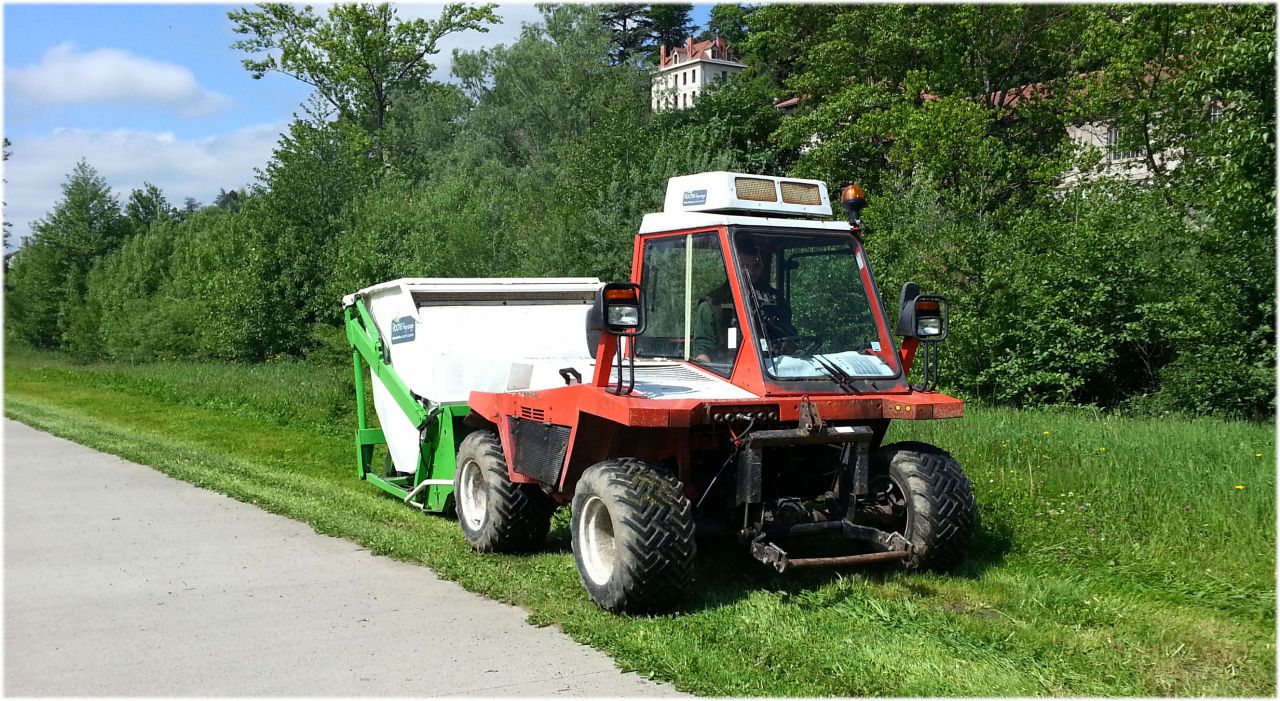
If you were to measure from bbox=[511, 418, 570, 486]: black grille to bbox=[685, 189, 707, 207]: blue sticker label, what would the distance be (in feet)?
5.27

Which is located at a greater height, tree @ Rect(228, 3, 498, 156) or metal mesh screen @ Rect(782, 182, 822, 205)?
tree @ Rect(228, 3, 498, 156)

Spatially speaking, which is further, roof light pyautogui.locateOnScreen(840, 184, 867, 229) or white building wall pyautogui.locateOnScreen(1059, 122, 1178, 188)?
white building wall pyautogui.locateOnScreen(1059, 122, 1178, 188)

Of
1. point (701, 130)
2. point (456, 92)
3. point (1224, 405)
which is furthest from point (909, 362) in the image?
point (456, 92)

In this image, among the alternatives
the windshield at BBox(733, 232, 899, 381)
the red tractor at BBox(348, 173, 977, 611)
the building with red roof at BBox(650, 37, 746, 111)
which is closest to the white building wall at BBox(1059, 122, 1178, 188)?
the windshield at BBox(733, 232, 899, 381)

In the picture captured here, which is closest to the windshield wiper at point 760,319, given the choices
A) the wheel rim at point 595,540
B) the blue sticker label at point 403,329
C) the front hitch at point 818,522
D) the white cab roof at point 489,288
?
the front hitch at point 818,522

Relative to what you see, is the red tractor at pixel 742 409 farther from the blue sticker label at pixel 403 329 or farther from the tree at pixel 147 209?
the tree at pixel 147 209

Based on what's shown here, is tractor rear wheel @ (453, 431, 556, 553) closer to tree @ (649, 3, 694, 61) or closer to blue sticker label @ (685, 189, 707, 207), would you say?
blue sticker label @ (685, 189, 707, 207)

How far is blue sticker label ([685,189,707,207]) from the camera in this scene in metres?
7.15

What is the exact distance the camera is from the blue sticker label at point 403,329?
9.97 metres

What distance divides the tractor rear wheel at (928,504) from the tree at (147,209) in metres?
46.1

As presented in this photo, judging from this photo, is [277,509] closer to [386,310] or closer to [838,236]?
[386,310]

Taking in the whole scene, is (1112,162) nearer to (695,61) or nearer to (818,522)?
(818,522)

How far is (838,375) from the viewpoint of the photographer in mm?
6754

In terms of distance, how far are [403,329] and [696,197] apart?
387 centimetres
